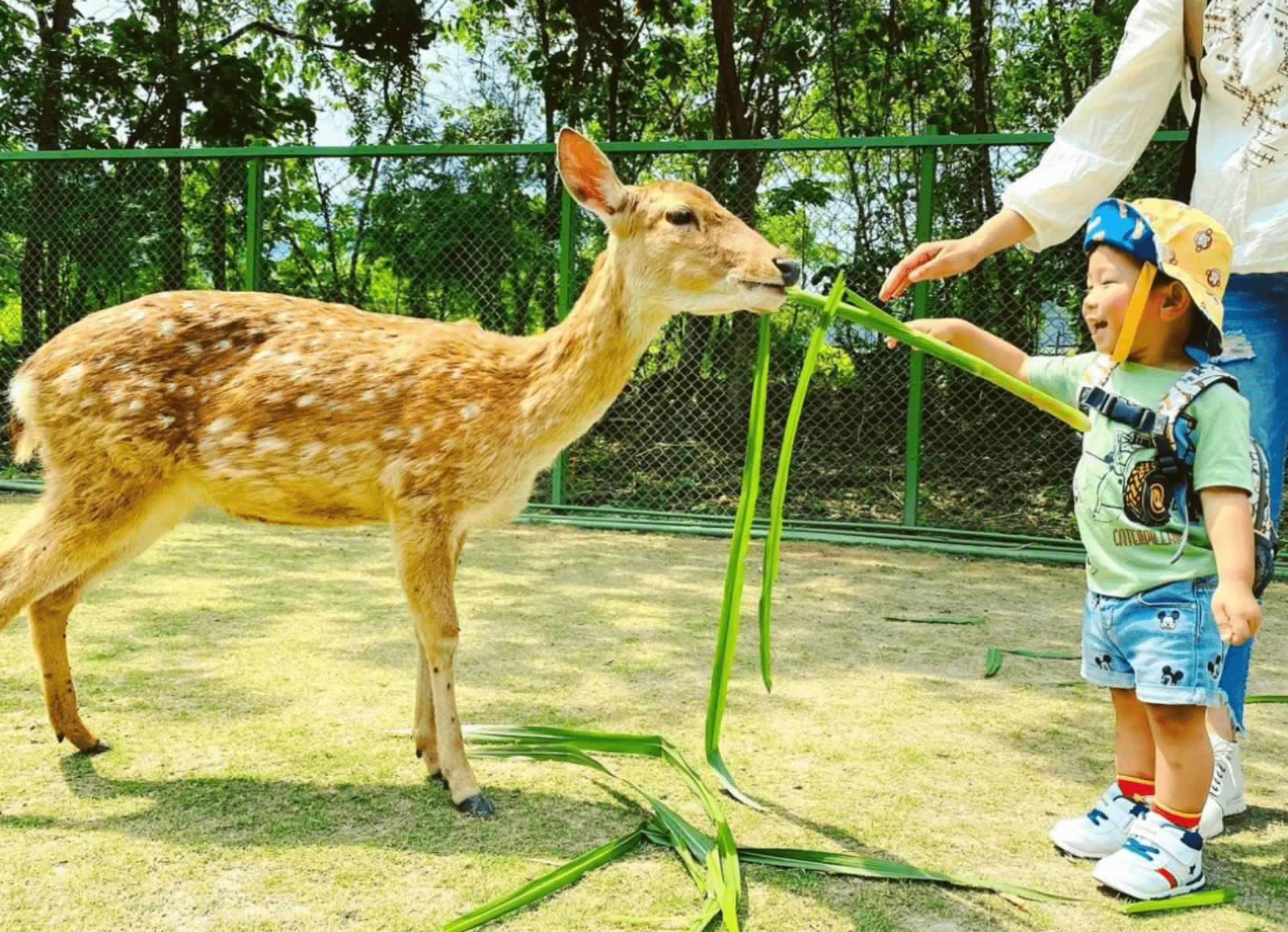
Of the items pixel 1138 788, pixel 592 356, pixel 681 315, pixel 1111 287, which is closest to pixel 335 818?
pixel 592 356

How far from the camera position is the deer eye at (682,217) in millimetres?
3074

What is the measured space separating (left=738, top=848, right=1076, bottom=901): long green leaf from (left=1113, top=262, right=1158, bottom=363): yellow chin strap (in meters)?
1.16

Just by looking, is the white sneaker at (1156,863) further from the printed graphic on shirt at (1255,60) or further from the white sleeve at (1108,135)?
the printed graphic on shirt at (1255,60)

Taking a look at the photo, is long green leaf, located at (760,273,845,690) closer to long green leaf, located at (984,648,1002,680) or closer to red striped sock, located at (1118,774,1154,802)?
red striped sock, located at (1118,774,1154,802)

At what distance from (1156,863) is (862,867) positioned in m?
0.61

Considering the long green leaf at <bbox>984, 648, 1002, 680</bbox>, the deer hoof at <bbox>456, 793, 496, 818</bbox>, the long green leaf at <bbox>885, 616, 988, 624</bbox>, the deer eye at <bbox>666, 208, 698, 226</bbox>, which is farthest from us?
the long green leaf at <bbox>885, 616, 988, 624</bbox>

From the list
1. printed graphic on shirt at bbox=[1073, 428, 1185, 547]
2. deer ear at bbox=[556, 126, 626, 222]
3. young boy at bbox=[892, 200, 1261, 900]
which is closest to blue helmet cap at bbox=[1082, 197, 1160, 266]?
young boy at bbox=[892, 200, 1261, 900]

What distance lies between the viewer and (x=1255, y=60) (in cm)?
266

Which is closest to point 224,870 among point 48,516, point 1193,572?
point 48,516

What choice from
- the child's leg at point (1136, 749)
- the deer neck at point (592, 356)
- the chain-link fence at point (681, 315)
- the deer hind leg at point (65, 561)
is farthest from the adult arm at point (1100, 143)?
the chain-link fence at point (681, 315)

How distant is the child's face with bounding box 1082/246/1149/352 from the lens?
2445 mm

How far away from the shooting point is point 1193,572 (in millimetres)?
2383

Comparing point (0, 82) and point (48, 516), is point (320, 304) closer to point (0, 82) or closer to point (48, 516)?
point (48, 516)

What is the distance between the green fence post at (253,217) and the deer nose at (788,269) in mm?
5786
